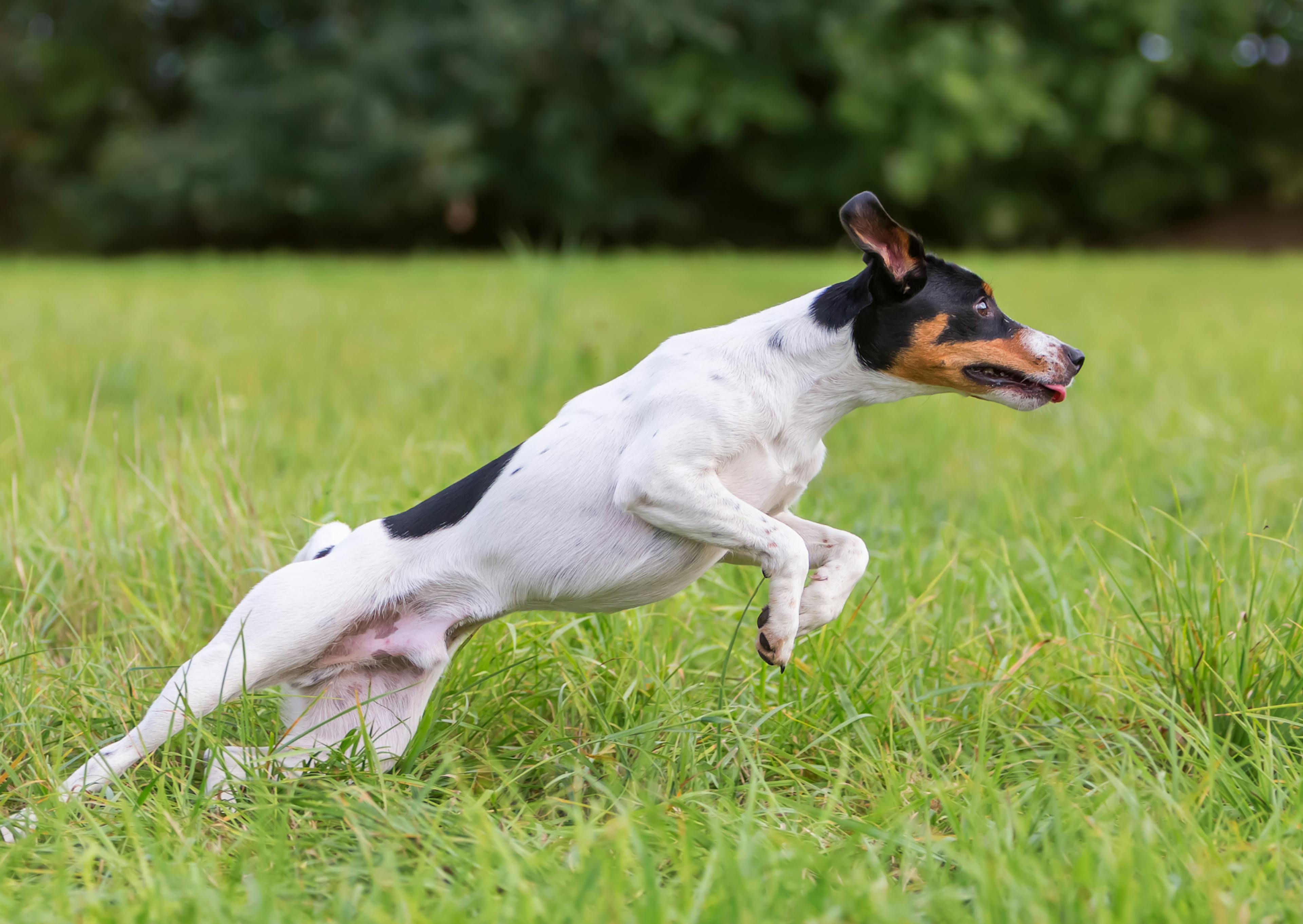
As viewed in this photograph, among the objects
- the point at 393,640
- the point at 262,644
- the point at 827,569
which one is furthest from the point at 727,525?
the point at 262,644

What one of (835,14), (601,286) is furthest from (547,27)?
(601,286)

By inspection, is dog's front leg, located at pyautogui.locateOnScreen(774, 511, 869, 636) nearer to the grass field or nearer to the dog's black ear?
the grass field

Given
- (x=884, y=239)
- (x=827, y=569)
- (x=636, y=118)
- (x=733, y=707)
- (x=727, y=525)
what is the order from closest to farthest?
(x=727, y=525)
(x=884, y=239)
(x=827, y=569)
(x=733, y=707)
(x=636, y=118)

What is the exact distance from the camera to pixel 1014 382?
2.06 m

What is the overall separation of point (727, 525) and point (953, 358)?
1.68 feet

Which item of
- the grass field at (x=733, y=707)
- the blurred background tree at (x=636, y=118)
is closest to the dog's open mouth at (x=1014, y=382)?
the grass field at (x=733, y=707)

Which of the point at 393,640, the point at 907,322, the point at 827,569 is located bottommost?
the point at 393,640

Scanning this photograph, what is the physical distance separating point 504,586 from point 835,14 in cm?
1748

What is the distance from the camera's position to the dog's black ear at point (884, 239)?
1.99m

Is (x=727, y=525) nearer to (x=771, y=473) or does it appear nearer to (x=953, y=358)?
(x=771, y=473)

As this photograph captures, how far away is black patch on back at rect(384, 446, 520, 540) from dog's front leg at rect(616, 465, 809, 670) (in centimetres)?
31

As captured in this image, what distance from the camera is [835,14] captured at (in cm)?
1781

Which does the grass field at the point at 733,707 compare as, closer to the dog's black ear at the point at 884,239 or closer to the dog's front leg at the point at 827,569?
the dog's front leg at the point at 827,569

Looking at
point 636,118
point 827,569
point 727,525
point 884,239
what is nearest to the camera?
point 727,525
